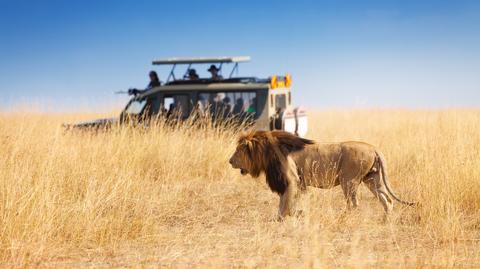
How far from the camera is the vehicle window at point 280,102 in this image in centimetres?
1299

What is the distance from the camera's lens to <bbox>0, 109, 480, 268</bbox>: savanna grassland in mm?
5285

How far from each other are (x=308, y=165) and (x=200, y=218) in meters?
1.43

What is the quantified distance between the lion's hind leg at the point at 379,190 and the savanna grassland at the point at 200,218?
A: 0.18 metres

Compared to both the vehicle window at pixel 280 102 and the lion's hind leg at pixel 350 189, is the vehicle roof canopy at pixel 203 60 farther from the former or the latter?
the lion's hind leg at pixel 350 189

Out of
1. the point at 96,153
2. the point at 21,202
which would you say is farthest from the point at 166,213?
the point at 96,153

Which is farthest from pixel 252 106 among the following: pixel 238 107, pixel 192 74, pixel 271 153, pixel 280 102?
pixel 271 153

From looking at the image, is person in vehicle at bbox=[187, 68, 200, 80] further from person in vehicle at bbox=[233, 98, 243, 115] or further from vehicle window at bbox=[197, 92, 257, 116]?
person in vehicle at bbox=[233, 98, 243, 115]

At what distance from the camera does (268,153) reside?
7.29m

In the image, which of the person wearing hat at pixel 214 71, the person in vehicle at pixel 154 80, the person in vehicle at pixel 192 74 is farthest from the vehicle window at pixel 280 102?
the person in vehicle at pixel 154 80

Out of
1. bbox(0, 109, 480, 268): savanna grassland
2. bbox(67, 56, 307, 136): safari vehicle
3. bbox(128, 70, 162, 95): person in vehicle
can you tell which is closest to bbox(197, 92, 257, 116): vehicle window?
bbox(67, 56, 307, 136): safari vehicle

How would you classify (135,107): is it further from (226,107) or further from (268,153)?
(268,153)

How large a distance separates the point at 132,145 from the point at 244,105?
2957 mm

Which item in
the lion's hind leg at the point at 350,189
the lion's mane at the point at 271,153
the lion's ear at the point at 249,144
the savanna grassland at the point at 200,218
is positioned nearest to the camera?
the savanna grassland at the point at 200,218

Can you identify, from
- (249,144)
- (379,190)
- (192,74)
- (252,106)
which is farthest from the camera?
(192,74)
